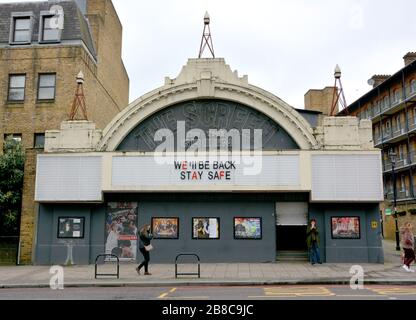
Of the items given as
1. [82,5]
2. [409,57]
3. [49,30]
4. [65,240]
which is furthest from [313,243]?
[409,57]

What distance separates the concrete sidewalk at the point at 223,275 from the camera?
1462 cm

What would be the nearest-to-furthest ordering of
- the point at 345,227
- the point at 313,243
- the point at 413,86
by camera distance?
the point at 313,243
the point at 345,227
the point at 413,86

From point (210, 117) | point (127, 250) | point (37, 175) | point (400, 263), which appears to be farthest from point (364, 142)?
point (37, 175)

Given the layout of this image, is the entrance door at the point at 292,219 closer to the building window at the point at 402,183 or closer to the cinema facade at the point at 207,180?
the cinema facade at the point at 207,180

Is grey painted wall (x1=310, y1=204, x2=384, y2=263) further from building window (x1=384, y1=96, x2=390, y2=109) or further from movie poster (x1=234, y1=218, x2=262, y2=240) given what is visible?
building window (x1=384, y1=96, x2=390, y2=109)

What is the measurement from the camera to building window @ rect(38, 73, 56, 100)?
90.7ft

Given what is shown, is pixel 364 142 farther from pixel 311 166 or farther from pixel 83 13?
pixel 83 13

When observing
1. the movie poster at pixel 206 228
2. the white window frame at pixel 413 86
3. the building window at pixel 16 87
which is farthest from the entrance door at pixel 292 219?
the white window frame at pixel 413 86

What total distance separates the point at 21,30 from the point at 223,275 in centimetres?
2187

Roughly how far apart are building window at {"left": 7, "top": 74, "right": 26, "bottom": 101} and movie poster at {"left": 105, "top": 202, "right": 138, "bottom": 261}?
444 inches

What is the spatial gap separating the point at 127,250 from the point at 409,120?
110ft

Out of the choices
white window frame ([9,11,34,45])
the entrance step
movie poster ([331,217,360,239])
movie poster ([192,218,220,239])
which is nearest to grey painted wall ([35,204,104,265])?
movie poster ([192,218,220,239])

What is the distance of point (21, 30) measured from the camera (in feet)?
94.0

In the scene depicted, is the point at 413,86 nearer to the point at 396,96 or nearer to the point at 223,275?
the point at 396,96
